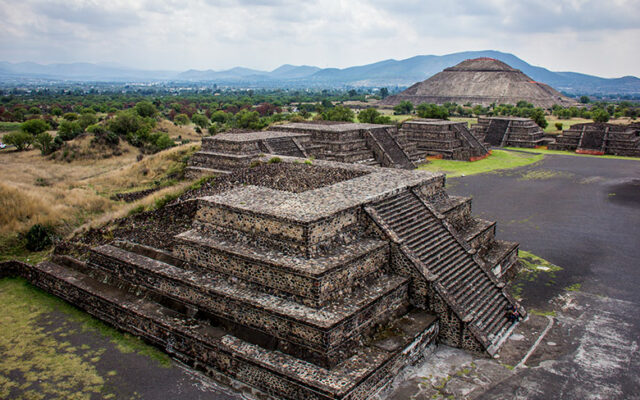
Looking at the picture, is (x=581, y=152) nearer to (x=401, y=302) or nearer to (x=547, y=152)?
(x=547, y=152)

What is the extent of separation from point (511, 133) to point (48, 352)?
47.0m

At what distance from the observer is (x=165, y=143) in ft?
125

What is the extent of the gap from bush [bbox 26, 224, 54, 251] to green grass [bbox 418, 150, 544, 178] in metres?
23.7

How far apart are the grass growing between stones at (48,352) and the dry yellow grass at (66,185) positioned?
16.6ft

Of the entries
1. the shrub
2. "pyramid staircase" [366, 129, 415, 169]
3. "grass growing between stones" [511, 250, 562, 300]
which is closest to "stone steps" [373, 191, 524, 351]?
"grass growing between stones" [511, 250, 562, 300]

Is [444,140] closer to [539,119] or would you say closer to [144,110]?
[539,119]

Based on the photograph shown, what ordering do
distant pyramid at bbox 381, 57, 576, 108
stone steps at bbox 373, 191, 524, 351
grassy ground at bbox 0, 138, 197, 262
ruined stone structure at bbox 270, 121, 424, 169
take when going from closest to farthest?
stone steps at bbox 373, 191, 524, 351, grassy ground at bbox 0, 138, 197, 262, ruined stone structure at bbox 270, 121, 424, 169, distant pyramid at bbox 381, 57, 576, 108

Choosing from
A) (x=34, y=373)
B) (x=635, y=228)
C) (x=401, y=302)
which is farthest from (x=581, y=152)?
(x=34, y=373)


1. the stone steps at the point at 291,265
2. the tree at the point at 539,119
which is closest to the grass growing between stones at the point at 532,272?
the stone steps at the point at 291,265

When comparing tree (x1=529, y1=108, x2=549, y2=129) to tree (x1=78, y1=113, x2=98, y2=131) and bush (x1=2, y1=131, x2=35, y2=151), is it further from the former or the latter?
bush (x1=2, y1=131, x2=35, y2=151)

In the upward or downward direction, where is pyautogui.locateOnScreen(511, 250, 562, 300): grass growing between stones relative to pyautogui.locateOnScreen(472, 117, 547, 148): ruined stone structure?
downward

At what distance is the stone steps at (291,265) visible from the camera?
8.77 metres

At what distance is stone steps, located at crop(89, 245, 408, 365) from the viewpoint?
27.0ft

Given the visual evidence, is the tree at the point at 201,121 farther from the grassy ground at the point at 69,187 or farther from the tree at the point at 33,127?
the grassy ground at the point at 69,187
